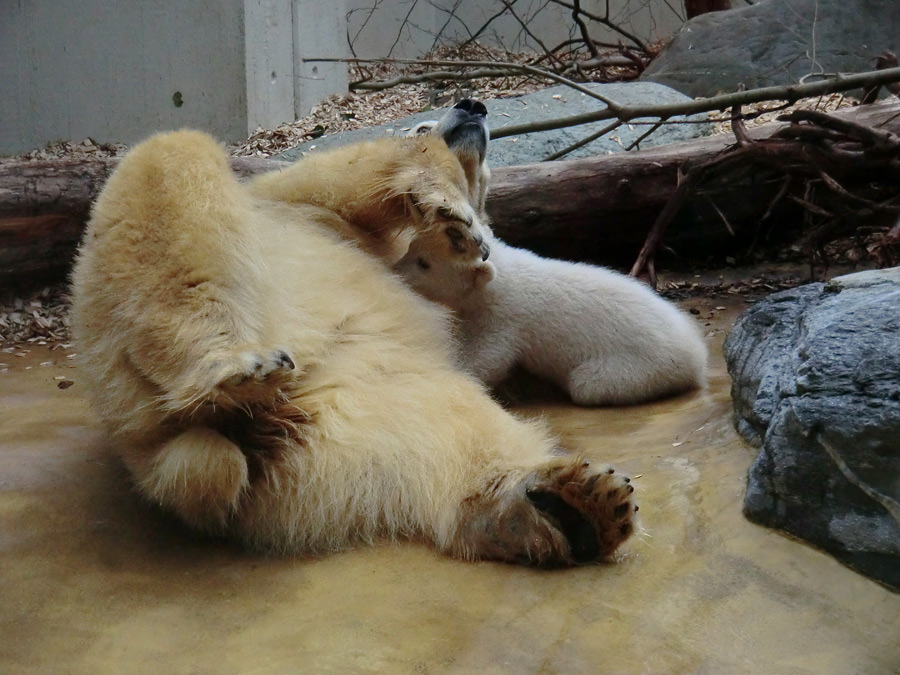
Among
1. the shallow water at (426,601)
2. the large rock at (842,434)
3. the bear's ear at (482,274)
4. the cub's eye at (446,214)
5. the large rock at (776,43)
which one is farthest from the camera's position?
the large rock at (776,43)

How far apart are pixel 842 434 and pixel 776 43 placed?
22.0ft

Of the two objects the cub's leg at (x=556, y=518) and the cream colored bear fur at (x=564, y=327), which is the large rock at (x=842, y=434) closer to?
the cub's leg at (x=556, y=518)

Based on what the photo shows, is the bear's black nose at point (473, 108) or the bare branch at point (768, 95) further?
the bare branch at point (768, 95)

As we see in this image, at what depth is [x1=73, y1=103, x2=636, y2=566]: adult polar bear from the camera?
203cm

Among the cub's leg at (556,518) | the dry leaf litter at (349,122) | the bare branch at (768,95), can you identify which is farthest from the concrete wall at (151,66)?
the cub's leg at (556,518)

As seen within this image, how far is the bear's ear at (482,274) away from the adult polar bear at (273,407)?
2.16 feet

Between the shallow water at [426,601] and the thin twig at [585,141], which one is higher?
the thin twig at [585,141]

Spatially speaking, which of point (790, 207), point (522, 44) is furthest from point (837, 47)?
point (522, 44)

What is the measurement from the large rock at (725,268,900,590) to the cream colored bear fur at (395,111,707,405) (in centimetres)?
90

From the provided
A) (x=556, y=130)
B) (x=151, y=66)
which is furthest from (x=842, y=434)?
(x=151, y=66)

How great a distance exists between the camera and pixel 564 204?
4.62m

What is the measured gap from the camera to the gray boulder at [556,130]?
19.2ft

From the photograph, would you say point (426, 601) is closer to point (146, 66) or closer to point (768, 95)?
point (768, 95)

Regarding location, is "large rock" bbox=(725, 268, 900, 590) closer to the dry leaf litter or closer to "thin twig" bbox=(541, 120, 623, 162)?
the dry leaf litter
